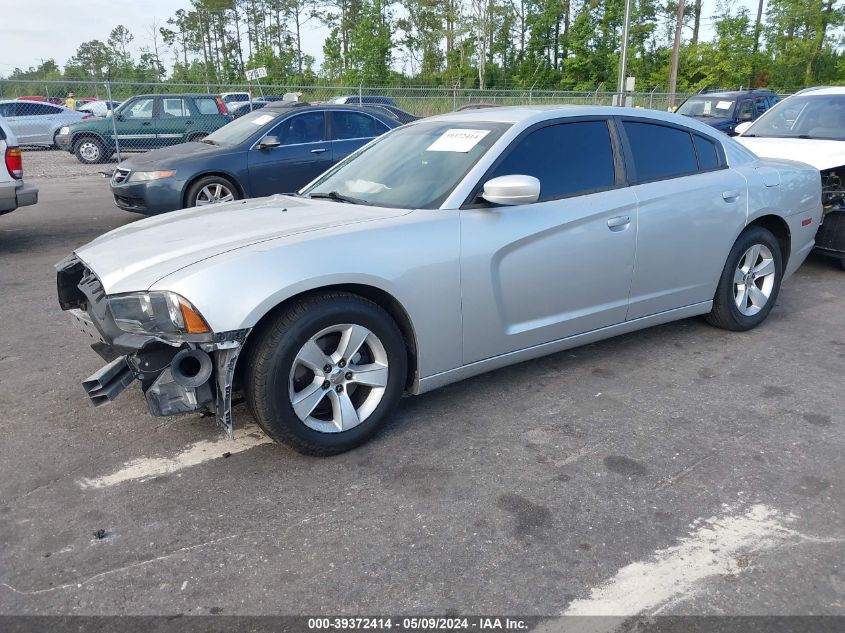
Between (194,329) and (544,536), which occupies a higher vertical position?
(194,329)

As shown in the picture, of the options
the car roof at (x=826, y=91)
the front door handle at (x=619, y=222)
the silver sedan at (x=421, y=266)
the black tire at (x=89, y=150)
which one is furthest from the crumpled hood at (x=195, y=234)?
the black tire at (x=89, y=150)

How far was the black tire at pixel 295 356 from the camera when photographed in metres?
2.97

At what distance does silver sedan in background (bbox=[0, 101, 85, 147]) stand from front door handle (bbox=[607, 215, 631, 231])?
2001cm

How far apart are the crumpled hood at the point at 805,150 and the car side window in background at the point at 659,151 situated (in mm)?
2679

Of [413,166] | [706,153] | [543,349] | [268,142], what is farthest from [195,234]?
[268,142]

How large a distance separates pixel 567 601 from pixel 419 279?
159cm

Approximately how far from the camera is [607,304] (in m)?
4.11

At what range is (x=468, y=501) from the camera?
114 inches

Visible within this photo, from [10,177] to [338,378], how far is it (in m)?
6.11

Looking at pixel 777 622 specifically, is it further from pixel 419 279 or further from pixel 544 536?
pixel 419 279

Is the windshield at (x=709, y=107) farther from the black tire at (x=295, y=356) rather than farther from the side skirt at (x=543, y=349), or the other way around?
the black tire at (x=295, y=356)

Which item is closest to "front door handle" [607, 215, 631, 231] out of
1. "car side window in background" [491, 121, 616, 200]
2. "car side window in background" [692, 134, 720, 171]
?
"car side window in background" [491, 121, 616, 200]

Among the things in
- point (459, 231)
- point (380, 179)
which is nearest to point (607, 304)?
point (459, 231)

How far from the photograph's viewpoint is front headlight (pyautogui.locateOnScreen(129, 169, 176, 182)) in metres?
8.79
